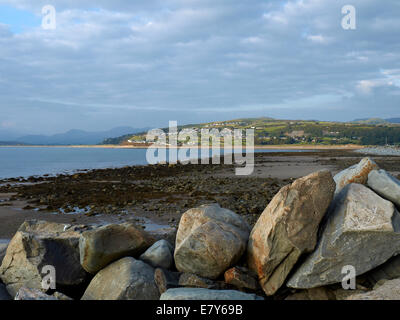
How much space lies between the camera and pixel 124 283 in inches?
275

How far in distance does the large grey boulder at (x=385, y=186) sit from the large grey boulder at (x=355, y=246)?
24.7 inches

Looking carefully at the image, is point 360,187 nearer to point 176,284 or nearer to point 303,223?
point 303,223

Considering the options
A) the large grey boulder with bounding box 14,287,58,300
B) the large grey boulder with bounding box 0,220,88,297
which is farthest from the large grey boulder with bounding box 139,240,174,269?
the large grey boulder with bounding box 14,287,58,300

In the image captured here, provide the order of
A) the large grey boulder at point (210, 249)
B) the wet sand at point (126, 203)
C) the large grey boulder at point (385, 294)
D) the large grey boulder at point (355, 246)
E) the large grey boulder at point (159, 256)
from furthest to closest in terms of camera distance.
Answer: the wet sand at point (126, 203) → the large grey boulder at point (159, 256) → the large grey boulder at point (210, 249) → the large grey boulder at point (355, 246) → the large grey boulder at point (385, 294)

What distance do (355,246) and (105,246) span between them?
5.66 m

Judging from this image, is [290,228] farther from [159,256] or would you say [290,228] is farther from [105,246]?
[105,246]

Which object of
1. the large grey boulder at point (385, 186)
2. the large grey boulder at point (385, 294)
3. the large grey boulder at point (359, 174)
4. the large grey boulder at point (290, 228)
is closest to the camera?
the large grey boulder at point (385, 294)

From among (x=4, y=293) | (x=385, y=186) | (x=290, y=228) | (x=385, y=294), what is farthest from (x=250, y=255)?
(x=4, y=293)

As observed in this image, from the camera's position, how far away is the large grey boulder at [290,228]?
7.16 meters

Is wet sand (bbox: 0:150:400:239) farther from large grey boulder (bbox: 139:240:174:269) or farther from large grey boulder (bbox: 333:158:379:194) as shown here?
large grey boulder (bbox: 139:240:174:269)

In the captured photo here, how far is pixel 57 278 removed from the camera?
7.90m

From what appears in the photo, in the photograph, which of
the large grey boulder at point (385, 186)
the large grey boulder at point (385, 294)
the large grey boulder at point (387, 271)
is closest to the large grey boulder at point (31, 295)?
the large grey boulder at point (385, 294)

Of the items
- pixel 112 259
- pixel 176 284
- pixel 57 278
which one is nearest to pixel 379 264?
pixel 176 284

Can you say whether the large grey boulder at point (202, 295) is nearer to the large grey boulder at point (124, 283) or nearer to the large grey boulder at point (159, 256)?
the large grey boulder at point (124, 283)
